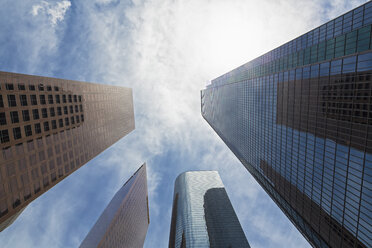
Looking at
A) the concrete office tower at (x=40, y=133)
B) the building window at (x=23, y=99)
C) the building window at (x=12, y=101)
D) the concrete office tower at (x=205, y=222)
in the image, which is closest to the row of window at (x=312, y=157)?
the concrete office tower at (x=40, y=133)

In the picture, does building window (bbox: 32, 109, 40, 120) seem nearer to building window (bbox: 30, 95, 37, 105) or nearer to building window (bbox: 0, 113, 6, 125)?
building window (bbox: 30, 95, 37, 105)

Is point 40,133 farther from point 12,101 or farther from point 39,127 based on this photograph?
point 12,101

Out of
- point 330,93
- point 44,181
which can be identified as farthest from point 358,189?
point 44,181

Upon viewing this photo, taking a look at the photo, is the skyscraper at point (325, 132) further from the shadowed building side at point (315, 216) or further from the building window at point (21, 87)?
the building window at point (21, 87)

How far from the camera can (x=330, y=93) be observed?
124 ft

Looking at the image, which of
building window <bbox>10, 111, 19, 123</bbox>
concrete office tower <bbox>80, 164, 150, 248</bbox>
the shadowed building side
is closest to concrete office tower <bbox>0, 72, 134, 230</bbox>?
building window <bbox>10, 111, 19, 123</bbox>

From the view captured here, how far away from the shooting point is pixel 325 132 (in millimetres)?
39312

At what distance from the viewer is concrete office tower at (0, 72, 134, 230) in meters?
33.1

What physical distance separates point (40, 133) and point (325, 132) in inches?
2468

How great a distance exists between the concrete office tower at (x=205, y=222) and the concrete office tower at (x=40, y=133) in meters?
97.1

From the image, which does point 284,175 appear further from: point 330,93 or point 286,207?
point 330,93

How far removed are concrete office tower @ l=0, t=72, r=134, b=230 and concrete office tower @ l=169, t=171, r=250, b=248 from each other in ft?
318

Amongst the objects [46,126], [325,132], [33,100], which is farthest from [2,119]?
[325,132]

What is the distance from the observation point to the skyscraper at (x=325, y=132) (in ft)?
102
